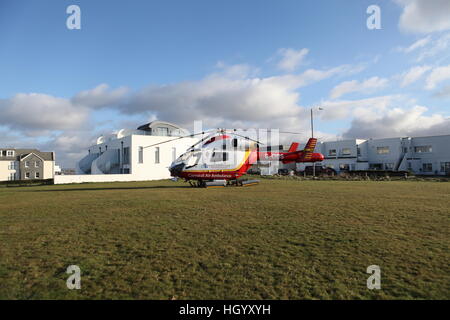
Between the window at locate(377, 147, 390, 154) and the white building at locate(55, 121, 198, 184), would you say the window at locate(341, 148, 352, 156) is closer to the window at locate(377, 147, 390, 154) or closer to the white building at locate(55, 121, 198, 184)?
the window at locate(377, 147, 390, 154)

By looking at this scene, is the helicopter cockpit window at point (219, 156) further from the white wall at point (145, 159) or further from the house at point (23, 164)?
the house at point (23, 164)

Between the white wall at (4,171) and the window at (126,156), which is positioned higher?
the window at (126,156)

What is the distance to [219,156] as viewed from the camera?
2381cm

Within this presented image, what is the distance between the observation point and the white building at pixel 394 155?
197 feet

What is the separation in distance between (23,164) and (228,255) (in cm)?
8439

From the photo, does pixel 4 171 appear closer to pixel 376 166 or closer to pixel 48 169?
pixel 48 169

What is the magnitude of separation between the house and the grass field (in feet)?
245

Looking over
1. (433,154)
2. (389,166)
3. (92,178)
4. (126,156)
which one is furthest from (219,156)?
(433,154)

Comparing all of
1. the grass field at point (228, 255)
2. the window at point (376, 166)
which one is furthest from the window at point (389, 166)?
the grass field at point (228, 255)

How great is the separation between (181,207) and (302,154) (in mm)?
19802

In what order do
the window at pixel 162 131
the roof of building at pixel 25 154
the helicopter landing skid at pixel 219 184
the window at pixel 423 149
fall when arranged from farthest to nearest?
the roof of building at pixel 25 154
the window at pixel 423 149
the window at pixel 162 131
the helicopter landing skid at pixel 219 184

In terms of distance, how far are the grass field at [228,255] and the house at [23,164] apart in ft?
245

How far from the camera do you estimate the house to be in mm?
67250
